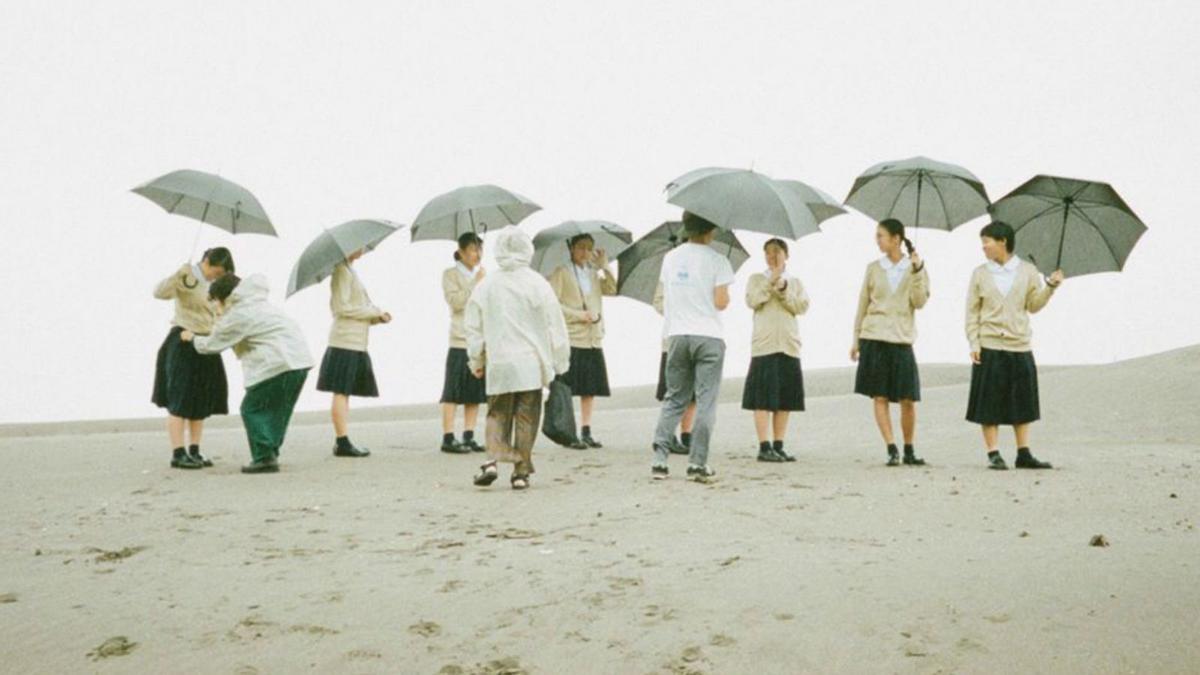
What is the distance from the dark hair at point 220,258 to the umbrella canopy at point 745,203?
3906 millimetres

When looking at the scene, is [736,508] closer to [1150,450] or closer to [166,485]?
[166,485]

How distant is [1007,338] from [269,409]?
6.10m

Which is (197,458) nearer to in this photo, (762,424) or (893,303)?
(762,424)

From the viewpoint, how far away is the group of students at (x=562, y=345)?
7.91 meters

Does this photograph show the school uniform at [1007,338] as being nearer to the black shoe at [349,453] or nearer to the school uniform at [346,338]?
the school uniform at [346,338]

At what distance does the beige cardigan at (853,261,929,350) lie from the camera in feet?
29.1

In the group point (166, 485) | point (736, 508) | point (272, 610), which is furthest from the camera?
point (166, 485)

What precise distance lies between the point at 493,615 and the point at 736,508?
2.59m

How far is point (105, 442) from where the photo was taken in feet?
42.8

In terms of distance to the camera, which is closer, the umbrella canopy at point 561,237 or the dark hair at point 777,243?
the dark hair at point 777,243

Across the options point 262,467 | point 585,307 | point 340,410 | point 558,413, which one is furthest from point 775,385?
point 262,467

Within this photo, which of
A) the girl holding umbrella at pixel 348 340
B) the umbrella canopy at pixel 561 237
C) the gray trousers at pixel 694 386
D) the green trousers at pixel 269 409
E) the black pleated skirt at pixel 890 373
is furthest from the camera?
the umbrella canopy at pixel 561 237

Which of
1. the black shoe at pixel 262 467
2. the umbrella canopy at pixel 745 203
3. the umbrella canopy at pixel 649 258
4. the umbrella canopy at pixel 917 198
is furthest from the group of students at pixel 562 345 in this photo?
the umbrella canopy at pixel 917 198

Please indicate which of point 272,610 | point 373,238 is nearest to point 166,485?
point 373,238
